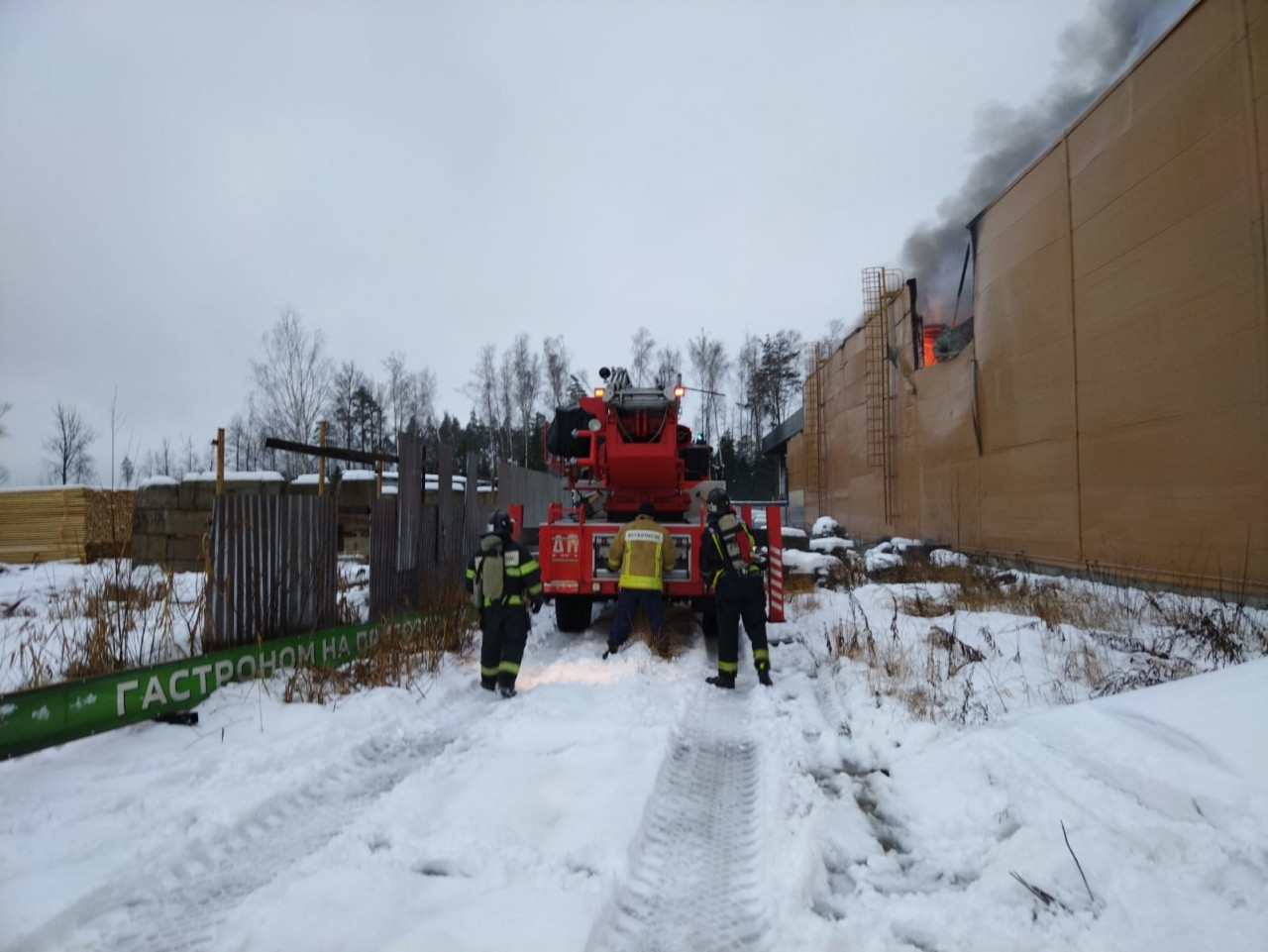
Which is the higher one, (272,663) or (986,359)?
(986,359)

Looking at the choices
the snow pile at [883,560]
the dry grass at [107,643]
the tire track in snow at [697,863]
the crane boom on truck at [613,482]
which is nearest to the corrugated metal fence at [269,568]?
the dry grass at [107,643]

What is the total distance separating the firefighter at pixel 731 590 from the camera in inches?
237

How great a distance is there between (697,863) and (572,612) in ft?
18.6

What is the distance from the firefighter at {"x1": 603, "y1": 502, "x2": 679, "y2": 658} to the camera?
22.6 feet

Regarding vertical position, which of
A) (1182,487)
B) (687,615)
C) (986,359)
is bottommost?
(687,615)

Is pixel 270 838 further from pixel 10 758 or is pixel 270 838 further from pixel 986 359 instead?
pixel 986 359

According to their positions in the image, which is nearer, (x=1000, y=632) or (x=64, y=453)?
(x=1000, y=632)

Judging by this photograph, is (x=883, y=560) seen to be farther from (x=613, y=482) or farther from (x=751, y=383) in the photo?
(x=751, y=383)

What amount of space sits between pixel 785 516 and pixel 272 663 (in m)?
29.0

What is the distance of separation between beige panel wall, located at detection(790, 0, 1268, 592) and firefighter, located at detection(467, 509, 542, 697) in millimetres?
7569

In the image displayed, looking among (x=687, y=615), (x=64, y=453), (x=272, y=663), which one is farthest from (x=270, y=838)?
(x=64, y=453)

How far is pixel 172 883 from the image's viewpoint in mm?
2732

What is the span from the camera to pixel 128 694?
4137mm

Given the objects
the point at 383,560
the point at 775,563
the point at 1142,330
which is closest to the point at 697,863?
the point at 775,563
